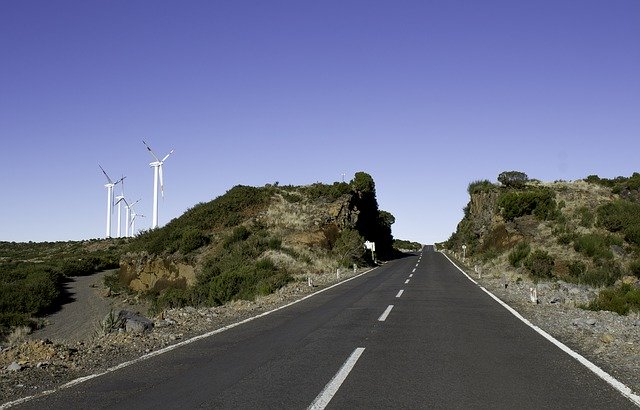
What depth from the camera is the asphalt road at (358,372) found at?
619cm

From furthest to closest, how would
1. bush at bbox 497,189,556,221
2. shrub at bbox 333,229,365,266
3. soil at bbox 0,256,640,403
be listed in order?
shrub at bbox 333,229,365,266, bush at bbox 497,189,556,221, soil at bbox 0,256,640,403

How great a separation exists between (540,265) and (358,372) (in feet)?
88.7

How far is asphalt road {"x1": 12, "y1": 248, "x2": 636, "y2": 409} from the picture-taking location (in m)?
6.19

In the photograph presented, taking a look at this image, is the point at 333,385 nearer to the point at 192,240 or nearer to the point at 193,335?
the point at 193,335

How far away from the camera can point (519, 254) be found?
118ft

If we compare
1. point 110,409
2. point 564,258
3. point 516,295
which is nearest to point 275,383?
point 110,409

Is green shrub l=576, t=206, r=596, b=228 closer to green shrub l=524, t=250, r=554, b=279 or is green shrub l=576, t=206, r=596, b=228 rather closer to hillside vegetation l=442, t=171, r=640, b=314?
hillside vegetation l=442, t=171, r=640, b=314

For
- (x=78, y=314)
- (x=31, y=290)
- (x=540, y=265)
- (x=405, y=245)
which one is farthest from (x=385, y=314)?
(x=405, y=245)

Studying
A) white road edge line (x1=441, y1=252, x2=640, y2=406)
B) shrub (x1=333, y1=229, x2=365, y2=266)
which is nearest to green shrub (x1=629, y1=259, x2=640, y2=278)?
white road edge line (x1=441, y1=252, x2=640, y2=406)

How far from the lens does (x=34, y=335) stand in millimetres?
27344

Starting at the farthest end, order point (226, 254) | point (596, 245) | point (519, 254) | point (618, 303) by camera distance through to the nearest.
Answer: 1. point (226, 254)
2. point (519, 254)
3. point (596, 245)
4. point (618, 303)

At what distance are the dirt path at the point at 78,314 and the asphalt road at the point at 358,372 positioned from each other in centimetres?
1655

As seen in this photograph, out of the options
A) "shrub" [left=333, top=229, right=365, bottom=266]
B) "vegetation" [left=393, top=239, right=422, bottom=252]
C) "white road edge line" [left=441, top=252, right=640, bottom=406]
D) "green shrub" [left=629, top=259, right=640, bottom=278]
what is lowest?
"white road edge line" [left=441, top=252, right=640, bottom=406]

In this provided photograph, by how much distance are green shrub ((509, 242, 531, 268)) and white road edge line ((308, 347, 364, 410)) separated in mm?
29138
